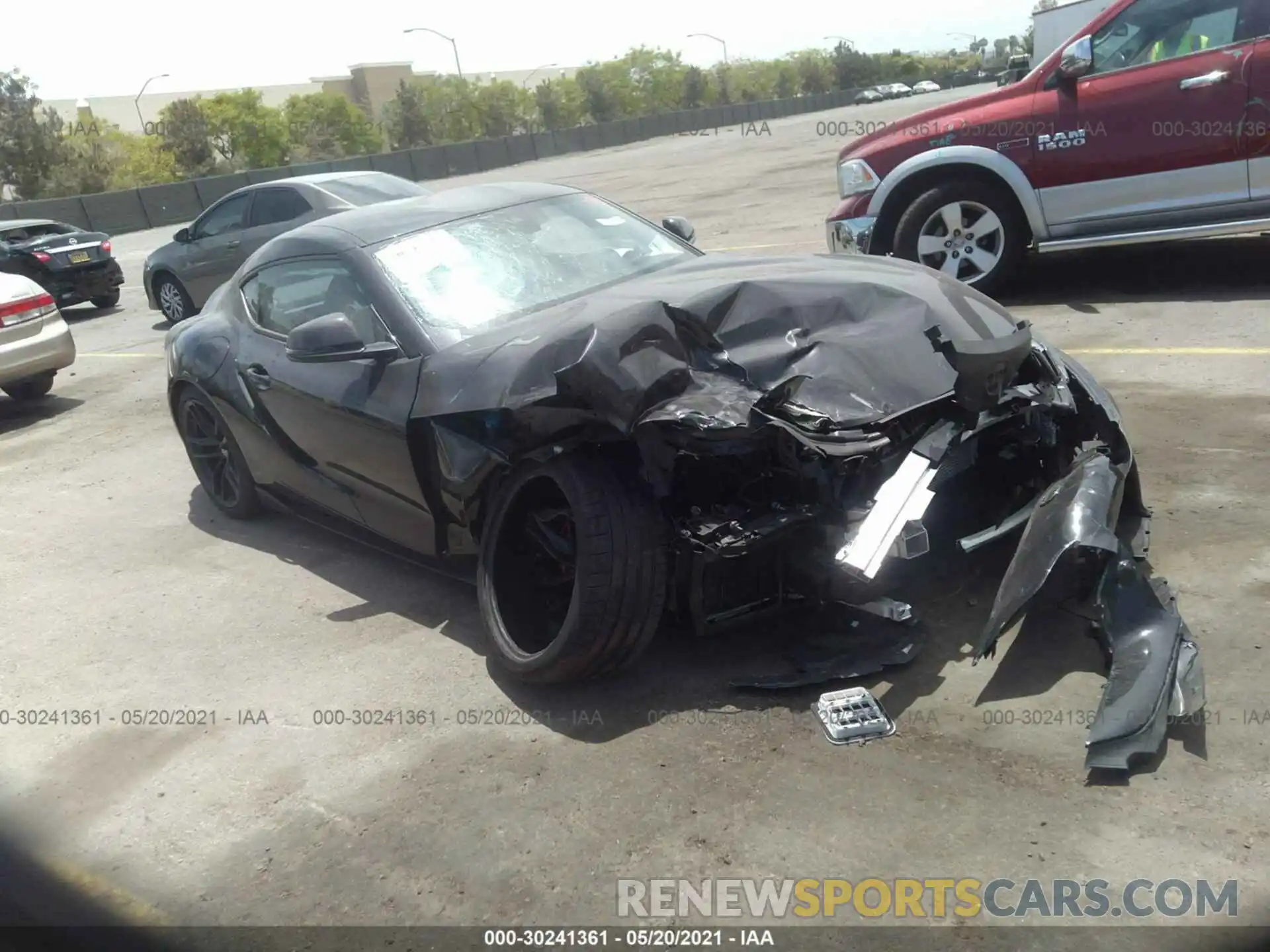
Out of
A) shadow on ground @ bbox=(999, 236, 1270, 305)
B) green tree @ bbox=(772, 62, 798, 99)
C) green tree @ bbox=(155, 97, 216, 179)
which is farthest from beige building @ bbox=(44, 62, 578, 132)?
shadow on ground @ bbox=(999, 236, 1270, 305)

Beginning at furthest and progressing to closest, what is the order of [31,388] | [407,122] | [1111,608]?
[407,122]
[31,388]
[1111,608]

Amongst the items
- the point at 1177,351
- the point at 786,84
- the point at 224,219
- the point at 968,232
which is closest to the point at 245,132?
the point at 224,219

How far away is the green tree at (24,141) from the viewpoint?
48500 mm

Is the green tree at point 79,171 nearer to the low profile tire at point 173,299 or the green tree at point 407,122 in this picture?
the green tree at point 407,122

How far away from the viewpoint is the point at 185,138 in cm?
5662

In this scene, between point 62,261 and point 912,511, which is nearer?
point 912,511

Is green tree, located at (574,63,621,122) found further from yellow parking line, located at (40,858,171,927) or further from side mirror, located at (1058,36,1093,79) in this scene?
yellow parking line, located at (40,858,171,927)

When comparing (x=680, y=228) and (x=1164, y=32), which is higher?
(x=1164, y=32)

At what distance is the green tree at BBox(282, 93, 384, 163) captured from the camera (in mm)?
65312

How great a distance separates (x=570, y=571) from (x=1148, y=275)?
667cm

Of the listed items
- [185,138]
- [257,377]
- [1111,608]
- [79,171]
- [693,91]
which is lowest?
[1111,608]

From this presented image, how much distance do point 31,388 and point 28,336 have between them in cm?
88

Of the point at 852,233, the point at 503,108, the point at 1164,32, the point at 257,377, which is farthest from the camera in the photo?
the point at 503,108

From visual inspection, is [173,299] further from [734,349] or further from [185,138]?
[185,138]
